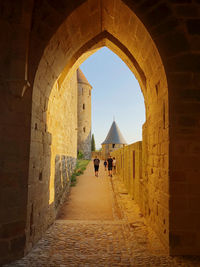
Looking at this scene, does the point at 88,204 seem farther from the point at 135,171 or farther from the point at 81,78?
the point at 81,78

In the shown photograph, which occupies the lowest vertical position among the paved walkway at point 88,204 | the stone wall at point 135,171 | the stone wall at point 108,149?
the paved walkway at point 88,204

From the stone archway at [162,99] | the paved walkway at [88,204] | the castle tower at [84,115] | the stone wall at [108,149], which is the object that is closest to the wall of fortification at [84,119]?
the castle tower at [84,115]

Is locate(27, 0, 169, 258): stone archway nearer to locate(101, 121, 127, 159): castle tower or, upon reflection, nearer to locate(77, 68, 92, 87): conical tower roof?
locate(77, 68, 92, 87): conical tower roof

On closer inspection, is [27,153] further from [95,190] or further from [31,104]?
[95,190]

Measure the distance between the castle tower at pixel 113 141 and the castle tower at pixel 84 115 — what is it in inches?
164

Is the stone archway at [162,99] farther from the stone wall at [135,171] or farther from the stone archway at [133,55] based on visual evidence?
the stone wall at [135,171]

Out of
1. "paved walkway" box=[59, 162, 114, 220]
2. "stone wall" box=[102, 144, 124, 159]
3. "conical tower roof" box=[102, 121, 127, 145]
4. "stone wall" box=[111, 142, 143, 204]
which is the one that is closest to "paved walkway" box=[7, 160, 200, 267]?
"paved walkway" box=[59, 162, 114, 220]

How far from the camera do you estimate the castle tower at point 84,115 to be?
29484 mm

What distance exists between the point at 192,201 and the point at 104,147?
102 feet

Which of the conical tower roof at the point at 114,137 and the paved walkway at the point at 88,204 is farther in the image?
the conical tower roof at the point at 114,137

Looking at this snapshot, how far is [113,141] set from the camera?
33344 mm

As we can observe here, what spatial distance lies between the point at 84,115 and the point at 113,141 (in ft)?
21.9

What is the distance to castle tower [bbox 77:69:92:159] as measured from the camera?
2948 centimetres

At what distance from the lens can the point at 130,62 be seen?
507 cm
